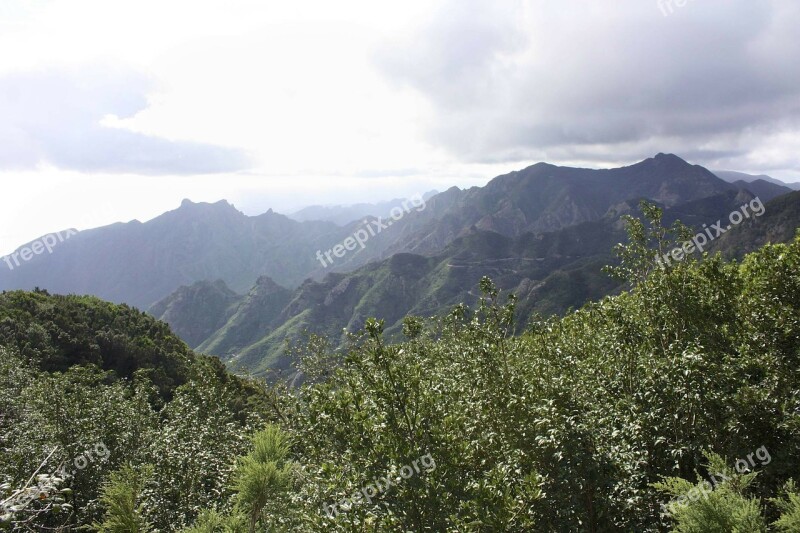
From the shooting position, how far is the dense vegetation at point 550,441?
345 inches

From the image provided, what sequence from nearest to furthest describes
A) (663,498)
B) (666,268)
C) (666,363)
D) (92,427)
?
(663,498)
(666,363)
(666,268)
(92,427)

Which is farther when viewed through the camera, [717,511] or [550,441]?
[550,441]

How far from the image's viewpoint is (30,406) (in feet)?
75.8

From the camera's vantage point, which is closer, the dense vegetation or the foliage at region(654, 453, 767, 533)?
the foliage at region(654, 453, 767, 533)

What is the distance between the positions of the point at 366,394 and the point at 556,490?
500cm

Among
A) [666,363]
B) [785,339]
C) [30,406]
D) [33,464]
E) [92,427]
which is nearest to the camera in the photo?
[666,363]

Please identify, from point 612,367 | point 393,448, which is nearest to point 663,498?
point 612,367

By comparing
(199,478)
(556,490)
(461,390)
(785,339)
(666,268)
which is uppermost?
(666,268)

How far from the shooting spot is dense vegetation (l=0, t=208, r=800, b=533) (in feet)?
28.8

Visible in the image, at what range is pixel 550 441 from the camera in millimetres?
9898

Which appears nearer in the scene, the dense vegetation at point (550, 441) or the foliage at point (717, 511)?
the foliage at point (717, 511)

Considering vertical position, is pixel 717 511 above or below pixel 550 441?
below

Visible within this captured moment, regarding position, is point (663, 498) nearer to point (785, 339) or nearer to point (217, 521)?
point (785, 339)

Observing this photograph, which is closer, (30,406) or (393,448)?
(393,448)
